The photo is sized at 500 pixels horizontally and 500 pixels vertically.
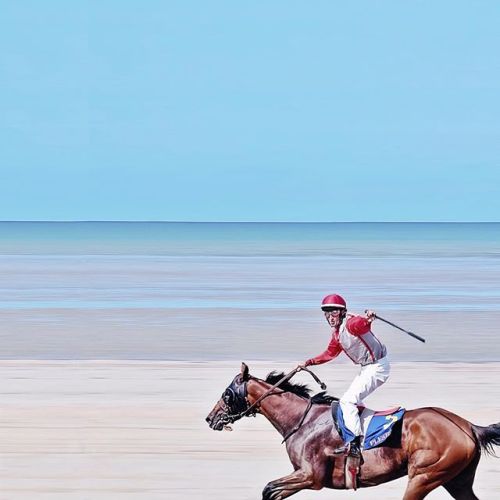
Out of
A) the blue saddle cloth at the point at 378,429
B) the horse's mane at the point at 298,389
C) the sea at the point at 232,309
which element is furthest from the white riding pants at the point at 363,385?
the sea at the point at 232,309

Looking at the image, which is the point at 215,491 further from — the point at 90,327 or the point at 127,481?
the point at 90,327

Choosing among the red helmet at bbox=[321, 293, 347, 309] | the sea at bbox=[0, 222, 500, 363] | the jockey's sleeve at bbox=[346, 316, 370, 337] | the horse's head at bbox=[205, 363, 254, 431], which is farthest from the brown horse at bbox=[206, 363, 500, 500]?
the sea at bbox=[0, 222, 500, 363]

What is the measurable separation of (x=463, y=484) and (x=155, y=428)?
24.5ft

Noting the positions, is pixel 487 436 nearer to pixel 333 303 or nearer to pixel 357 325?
pixel 357 325

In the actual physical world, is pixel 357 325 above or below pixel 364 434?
above

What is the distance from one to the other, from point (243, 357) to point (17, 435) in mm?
9759

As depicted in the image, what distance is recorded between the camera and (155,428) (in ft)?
57.1

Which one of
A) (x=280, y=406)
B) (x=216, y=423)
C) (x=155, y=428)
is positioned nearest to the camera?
(x=280, y=406)

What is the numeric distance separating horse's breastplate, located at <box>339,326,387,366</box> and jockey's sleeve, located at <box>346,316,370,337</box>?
0.06 metres

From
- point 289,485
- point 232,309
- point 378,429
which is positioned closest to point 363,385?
point 378,429

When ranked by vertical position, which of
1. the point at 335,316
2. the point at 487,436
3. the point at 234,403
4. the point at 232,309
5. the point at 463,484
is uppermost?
the point at 232,309

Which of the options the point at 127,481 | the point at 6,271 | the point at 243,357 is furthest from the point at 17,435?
the point at 6,271

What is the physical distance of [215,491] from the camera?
1348 centimetres

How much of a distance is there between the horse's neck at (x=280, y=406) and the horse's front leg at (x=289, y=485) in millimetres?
464
